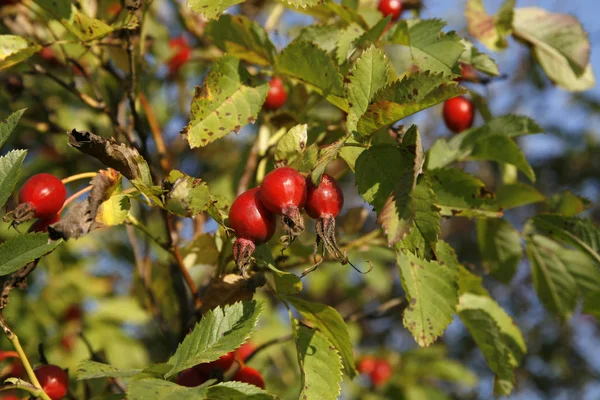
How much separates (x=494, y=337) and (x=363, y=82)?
649 millimetres

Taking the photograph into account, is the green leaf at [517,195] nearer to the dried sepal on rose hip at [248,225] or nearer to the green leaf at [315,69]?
the green leaf at [315,69]

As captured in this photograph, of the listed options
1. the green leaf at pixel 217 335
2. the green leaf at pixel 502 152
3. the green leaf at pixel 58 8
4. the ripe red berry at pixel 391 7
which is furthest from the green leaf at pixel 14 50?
the green leaf at pixel 502 152

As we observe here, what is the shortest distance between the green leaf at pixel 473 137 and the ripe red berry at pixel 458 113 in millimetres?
168

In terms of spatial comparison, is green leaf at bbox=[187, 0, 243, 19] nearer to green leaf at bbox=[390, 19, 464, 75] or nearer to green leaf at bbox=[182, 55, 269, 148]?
green leaf at bbox=[182, 55, 269, 148]

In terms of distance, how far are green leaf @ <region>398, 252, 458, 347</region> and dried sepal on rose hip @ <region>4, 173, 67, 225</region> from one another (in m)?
0.56

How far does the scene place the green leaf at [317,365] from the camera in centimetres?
97

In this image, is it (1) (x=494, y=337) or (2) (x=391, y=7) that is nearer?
(1) (x=494, y=337)

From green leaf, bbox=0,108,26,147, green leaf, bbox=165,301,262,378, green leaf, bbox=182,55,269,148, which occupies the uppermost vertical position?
green leaf, bbox=0,108,26,147

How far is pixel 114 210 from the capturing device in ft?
3.04

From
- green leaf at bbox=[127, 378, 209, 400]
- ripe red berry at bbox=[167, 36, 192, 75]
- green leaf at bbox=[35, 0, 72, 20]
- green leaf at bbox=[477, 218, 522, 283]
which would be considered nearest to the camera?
green leaf at bbox=[127, 378, 209, 400]

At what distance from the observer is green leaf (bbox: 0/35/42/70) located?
1121 millimetres

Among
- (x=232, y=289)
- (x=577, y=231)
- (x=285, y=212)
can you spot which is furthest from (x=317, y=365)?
(x=577, y=231)

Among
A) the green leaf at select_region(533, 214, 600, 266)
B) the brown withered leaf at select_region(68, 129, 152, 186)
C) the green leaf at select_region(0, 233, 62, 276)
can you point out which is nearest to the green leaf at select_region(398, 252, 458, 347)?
the green leaf at select_region(533, 214, 600, 266)

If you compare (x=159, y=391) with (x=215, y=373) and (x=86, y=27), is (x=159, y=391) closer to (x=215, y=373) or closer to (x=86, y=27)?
(x=215, y=373)
